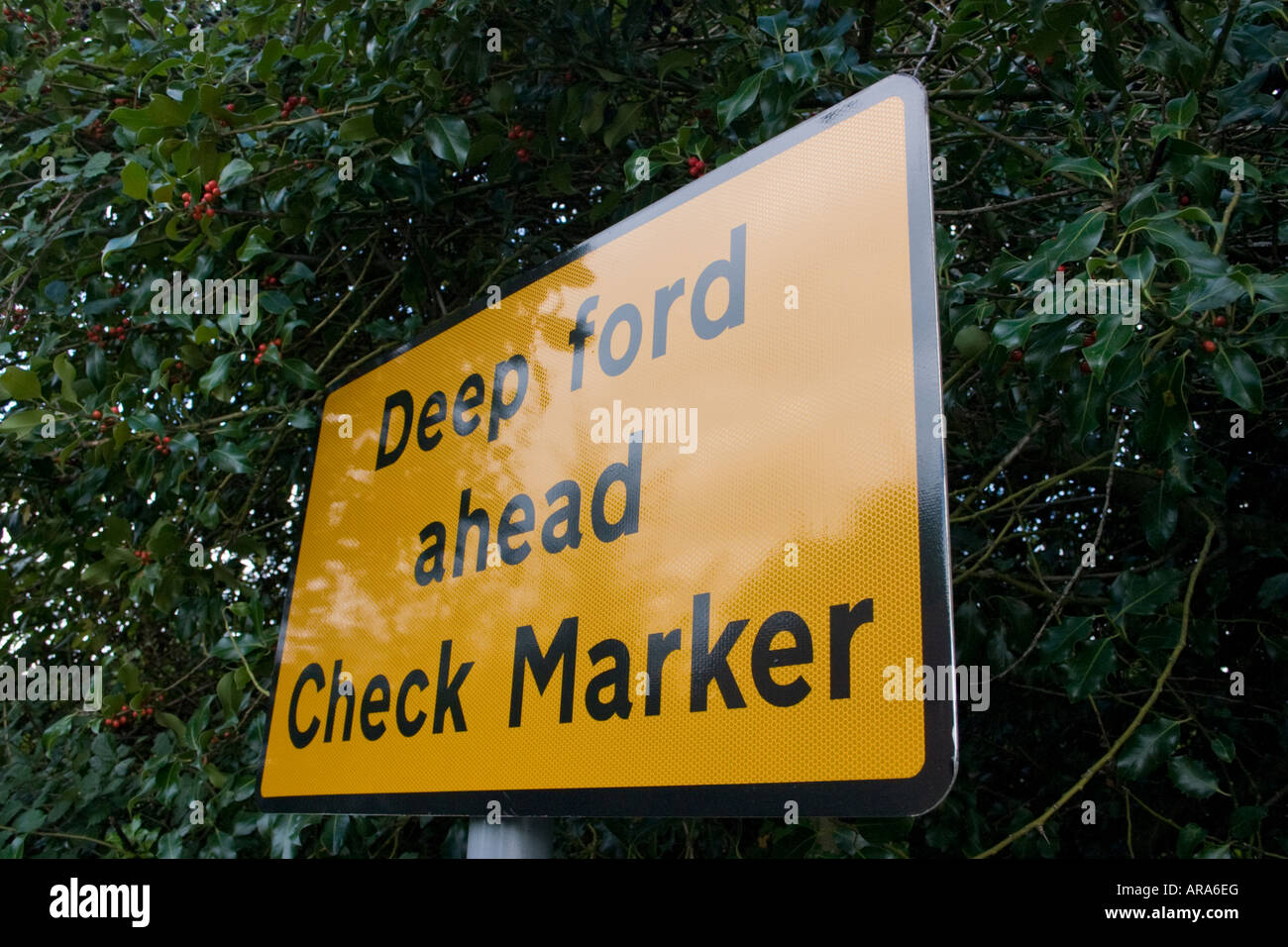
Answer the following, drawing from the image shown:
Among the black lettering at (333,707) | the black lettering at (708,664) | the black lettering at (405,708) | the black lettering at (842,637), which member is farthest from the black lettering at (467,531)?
the black lettering at (842,637)

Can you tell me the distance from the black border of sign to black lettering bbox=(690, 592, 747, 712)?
0.08 m

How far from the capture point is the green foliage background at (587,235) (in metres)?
1.57

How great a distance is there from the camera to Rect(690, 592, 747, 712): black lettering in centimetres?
84

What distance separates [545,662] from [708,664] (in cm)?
23

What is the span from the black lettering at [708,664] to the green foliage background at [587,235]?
0.52 m

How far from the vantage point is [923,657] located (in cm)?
70

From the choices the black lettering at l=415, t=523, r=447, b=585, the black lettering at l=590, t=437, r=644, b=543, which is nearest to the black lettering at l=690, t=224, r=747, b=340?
the black lettering at l=590, t=437, r=644, b=543

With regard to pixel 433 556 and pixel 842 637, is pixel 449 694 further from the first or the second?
pixel 842 637

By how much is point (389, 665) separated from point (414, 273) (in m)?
1.23

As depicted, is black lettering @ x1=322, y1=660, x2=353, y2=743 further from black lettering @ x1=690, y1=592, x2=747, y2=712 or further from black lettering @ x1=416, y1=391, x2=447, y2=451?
black lettering @ x1=690, y1=592, x2=747, y2=712

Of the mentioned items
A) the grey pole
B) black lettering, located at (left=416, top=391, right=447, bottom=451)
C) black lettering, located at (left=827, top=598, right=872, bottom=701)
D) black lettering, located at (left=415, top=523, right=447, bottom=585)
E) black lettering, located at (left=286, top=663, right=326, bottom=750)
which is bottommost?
the grey pole

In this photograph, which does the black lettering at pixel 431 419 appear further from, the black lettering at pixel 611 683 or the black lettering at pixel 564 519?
the black lettering at pixel 611 683

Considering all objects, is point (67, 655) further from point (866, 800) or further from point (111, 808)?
point (866, 800)
